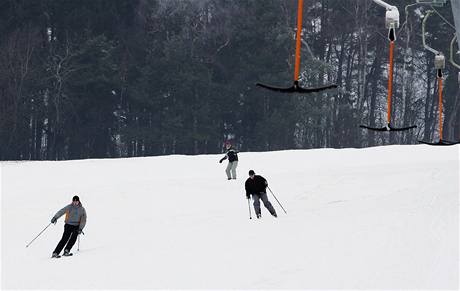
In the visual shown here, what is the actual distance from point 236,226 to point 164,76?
3951cm

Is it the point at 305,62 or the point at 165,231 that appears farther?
the point at 305,62

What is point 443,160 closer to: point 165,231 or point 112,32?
point 165,231

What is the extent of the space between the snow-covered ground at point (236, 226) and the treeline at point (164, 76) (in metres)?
19.9

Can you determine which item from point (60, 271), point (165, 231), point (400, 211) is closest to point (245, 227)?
point (165, 231)

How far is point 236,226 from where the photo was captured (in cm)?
2105

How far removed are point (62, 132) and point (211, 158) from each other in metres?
22.5

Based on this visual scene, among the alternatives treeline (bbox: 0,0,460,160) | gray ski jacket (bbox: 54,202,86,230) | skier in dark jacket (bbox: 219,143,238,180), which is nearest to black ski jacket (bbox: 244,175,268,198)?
gray ski jacket (bbox: 54,202,86,230)

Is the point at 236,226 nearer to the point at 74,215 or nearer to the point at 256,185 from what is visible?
the point at 256,185

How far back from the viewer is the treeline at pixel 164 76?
58.8 m

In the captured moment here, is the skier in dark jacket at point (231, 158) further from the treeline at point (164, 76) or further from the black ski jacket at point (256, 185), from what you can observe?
the treeline at point (164, 76)

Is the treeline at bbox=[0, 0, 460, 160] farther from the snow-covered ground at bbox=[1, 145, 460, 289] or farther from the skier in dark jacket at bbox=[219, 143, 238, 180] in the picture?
the skier in dark jacket at bbox=[219, 143, 238, 180]

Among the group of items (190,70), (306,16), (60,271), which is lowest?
(60,271)

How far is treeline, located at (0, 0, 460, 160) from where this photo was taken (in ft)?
193

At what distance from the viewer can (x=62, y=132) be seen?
60.6m
